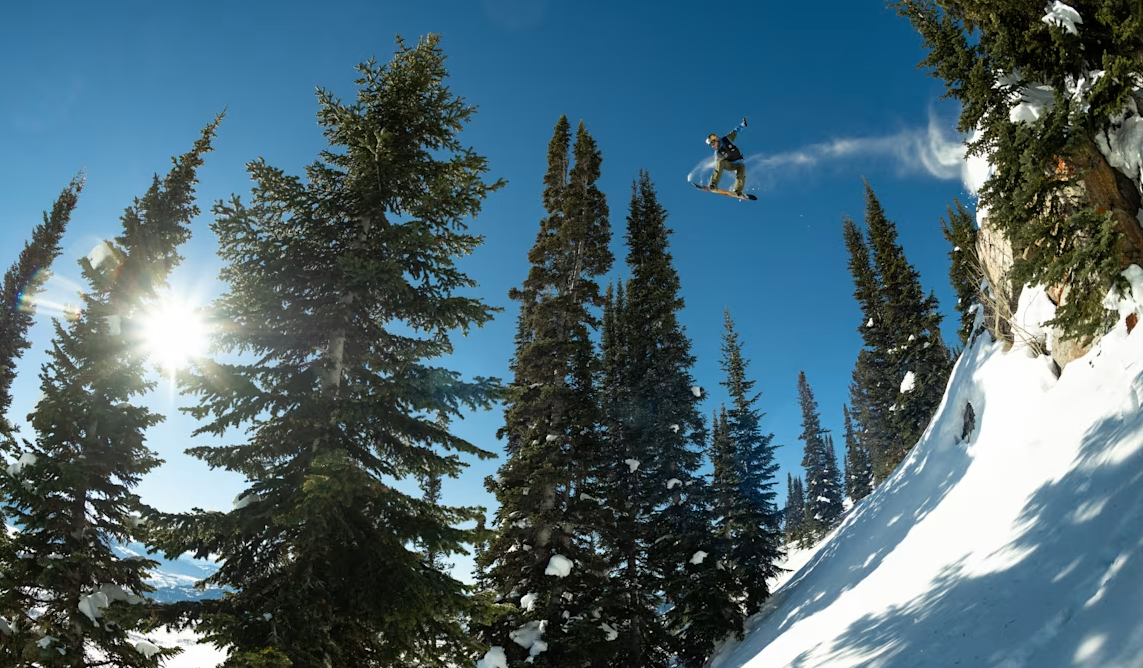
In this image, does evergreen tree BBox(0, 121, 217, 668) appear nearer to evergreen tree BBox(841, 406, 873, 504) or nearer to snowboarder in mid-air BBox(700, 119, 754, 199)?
snowboarder in mid-air BBox(700, 119, 754, 199)

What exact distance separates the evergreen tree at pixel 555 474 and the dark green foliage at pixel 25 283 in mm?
20455

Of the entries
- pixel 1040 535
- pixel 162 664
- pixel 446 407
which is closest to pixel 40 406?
pixel 162 664

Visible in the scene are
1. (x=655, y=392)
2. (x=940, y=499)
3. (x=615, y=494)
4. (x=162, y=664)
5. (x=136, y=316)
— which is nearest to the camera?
(x=162, y=664)

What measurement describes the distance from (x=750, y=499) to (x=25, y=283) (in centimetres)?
3741

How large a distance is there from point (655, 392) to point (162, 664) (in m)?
18.5

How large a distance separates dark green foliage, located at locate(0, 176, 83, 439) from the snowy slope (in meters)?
29.1

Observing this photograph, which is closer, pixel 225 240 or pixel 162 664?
pixel 225 240

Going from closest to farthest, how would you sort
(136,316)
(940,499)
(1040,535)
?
(1040,535) → (940,499) → (136,316)

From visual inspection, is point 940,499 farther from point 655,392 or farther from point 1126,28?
point 655,392

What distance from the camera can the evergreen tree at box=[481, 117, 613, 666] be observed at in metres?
13.7

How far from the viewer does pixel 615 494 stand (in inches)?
689

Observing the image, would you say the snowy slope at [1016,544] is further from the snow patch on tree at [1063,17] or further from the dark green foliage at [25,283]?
the dark green foliage at [25,283]

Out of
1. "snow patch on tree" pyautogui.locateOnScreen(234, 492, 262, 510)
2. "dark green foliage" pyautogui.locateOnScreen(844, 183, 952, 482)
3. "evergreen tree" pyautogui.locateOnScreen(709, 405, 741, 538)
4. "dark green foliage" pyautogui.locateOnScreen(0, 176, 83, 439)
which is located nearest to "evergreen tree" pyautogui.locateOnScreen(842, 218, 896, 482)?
"dark green foliage" pyautogui.locateOnScreen(844, 183, 952, 482)

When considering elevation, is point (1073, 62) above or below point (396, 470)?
above
